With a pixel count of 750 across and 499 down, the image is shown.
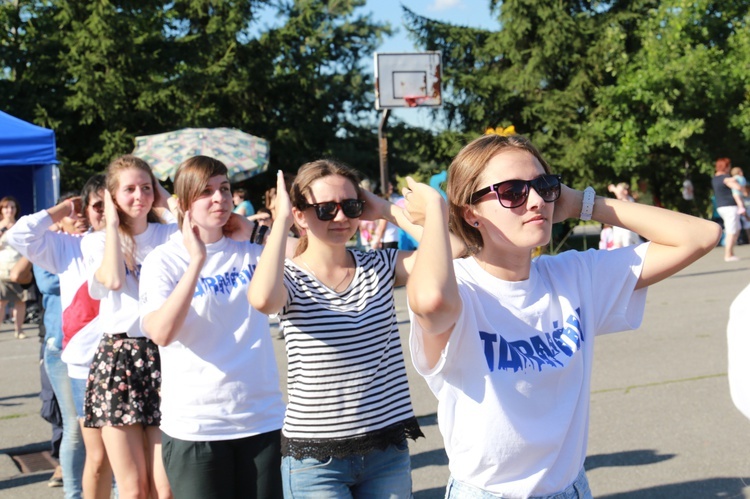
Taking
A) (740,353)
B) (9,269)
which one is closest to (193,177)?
(740,353)

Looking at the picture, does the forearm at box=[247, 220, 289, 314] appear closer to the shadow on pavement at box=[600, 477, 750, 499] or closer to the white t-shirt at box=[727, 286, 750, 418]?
the white t-shirt at box=[727, 286, 750, 418]

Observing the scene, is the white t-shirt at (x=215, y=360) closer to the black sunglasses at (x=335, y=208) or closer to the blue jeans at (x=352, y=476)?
the blue jeans at (x=352, y=476)

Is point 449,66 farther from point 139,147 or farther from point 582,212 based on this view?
point 582,212

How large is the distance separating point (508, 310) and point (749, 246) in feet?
64.9

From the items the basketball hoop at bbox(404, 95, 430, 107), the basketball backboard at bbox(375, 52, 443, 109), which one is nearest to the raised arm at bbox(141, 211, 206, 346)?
the basketball backboard at bbox(375, 52, 443, 109)

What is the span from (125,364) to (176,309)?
0.87m

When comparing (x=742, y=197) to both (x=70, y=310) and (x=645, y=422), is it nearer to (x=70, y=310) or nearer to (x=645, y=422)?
(x=645, y=422)

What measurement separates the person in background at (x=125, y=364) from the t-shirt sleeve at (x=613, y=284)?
2312mm

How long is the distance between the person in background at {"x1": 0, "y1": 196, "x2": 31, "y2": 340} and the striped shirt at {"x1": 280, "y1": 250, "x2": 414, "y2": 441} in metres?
8.40

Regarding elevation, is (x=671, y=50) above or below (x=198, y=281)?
above

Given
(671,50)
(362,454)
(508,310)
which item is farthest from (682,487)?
(671,50)

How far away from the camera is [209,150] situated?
13.4 metres

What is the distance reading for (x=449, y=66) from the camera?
29438 millimetres

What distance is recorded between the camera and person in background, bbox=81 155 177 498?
405cm
